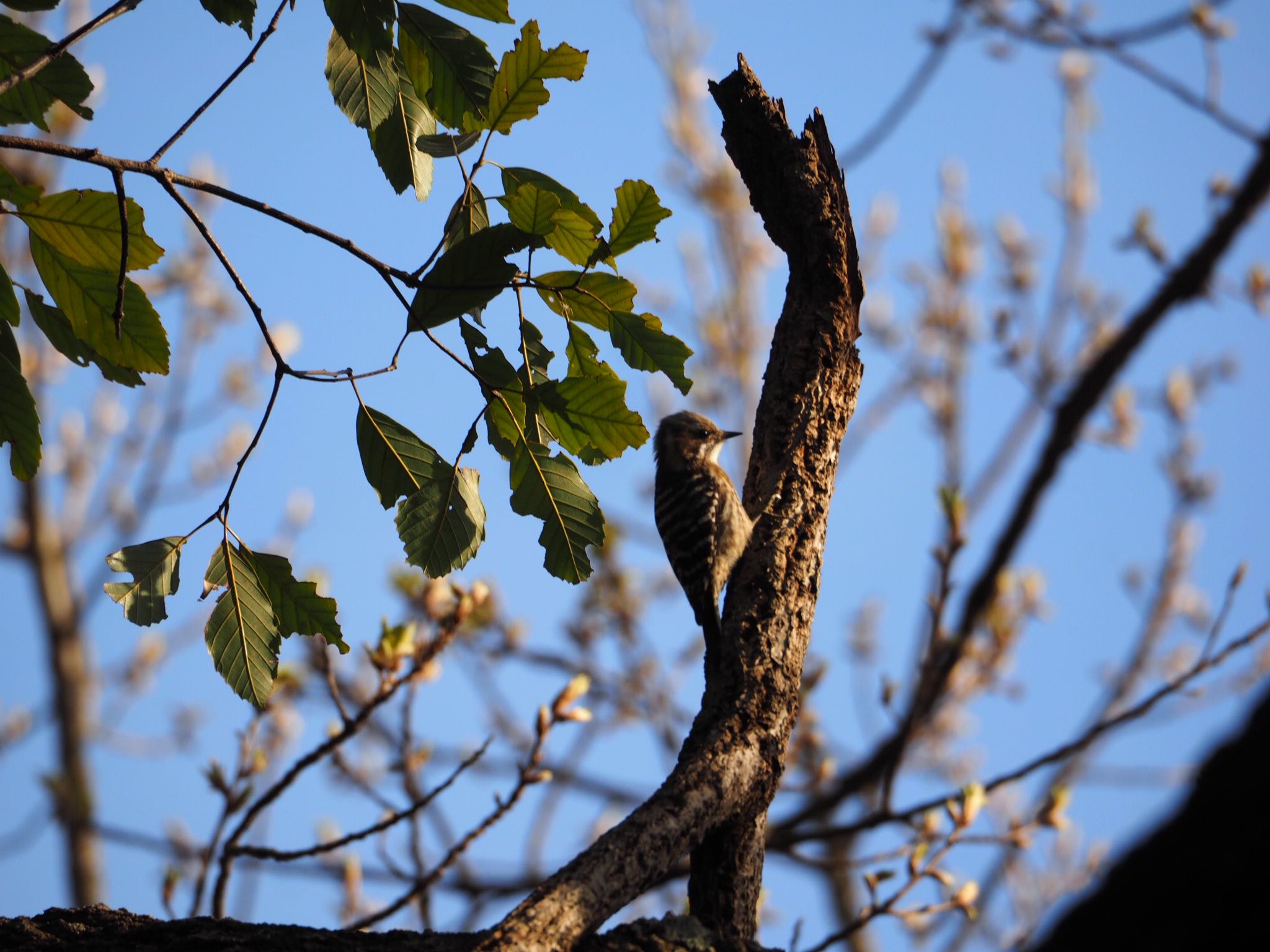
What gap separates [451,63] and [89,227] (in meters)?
0.82

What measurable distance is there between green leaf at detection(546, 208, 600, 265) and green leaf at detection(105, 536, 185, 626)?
1.04 m

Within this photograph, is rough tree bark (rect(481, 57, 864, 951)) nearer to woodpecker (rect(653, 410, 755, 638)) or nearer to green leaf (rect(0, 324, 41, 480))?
woodpecker (rect(653, 410, 755, 638))

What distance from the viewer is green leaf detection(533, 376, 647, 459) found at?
226cm

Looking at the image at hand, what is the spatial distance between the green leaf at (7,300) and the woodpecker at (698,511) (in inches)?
82.4

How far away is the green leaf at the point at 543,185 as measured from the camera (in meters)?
2.38

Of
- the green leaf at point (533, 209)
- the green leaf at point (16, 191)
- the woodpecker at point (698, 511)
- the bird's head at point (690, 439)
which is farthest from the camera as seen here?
the bird's head at point (690, 439)

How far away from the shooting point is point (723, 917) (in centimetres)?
249

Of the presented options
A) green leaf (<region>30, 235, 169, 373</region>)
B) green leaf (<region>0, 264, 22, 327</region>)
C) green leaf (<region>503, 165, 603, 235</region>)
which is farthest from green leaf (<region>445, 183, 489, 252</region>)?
green leaf (<region>0, 264, 22, 327</region>)

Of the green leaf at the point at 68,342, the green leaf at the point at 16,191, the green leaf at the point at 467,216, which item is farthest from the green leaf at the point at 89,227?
the green leaf at the point at 467,216

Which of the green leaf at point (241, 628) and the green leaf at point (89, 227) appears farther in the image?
the green leaf at point (241, 628)

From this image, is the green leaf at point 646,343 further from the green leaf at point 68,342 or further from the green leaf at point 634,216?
the green leaf at point 68,342

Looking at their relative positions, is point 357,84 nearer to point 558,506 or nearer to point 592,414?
point 592,414

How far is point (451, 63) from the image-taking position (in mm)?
2285

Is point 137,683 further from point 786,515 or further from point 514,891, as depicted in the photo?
point 786,515
